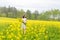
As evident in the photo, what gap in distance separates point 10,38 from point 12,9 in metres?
56.4

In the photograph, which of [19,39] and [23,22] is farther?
[23,22]

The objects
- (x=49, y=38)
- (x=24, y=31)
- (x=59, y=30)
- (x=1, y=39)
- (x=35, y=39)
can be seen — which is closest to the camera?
(x=1, y=39)

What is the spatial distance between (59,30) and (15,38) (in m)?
5.48

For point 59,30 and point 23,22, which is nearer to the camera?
point 23,22

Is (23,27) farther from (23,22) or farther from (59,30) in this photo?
(59,30)

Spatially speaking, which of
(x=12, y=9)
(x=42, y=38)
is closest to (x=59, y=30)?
(x=42, y=38)

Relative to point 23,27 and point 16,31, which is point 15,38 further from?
point 23,27

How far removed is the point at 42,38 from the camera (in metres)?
9.78

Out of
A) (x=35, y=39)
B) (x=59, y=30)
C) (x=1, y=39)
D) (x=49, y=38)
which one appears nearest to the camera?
(x=1, y=39)

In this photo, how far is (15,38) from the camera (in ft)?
29.4

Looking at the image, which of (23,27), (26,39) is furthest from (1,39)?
(23,27)

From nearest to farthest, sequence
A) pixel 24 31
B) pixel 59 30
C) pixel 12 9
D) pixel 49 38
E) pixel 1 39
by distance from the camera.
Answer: pixel 1 39 < pixel 49 38 < pixel 24 31 < pixel 59 30 < pixel 12 9

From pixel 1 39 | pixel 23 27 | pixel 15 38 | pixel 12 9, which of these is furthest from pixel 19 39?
pixel 12 9

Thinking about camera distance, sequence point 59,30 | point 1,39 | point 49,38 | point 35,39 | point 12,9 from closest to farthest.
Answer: point 1,39 < point 35,39 < point 49,38 < point 59,30 < point 12,9
